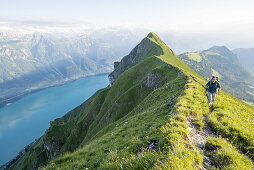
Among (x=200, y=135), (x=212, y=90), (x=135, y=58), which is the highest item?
(x=212, y=90)

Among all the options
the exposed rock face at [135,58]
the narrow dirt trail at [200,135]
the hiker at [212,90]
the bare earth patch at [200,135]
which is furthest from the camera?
the exposed rock face at [135,58]

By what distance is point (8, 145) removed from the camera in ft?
621

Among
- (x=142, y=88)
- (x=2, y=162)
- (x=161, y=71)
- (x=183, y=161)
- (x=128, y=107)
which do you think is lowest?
(x=2, y=162)

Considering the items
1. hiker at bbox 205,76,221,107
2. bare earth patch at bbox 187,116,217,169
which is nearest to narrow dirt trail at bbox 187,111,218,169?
bare earth patch at bbox 187,116,217,169

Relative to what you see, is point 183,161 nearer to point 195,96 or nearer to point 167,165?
point 167,165

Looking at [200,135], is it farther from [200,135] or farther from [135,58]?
[135,58]

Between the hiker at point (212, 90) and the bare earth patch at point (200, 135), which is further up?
the hiker at point (212, 90)

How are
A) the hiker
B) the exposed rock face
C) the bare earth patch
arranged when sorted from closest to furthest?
A: the bare earth patch, the hiker, the exposed rock face

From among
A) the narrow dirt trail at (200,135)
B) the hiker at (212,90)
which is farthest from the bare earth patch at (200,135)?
the hiker at (212,90)

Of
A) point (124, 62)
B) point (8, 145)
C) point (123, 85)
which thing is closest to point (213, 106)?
point (123, 85)

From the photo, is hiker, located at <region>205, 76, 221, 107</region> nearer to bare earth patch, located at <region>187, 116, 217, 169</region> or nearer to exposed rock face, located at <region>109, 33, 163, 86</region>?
bare earth patch, located at <region>187, 116, 217, 169</region>

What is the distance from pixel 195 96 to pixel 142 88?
3489 centimetres

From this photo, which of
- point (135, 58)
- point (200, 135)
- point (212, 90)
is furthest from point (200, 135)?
point (135, 58)

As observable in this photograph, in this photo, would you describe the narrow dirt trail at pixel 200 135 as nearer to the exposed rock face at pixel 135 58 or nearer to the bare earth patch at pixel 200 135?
the bare earth patch at pixel 200 135
